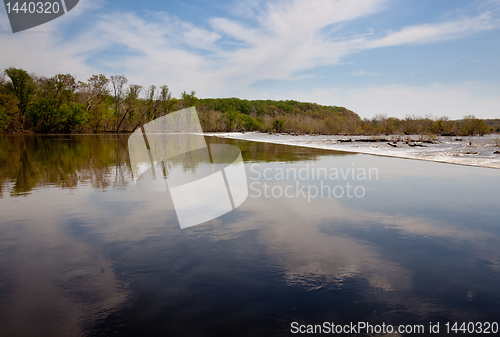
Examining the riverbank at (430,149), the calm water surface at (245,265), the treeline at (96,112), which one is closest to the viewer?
the calm water surface at (245,265)

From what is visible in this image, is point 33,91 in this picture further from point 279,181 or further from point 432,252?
point 432,252

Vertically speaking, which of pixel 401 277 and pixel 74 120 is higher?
pixel 74 120

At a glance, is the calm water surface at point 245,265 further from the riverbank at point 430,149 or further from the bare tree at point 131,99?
the bare tree at point 131,99

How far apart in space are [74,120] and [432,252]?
61.6 metres

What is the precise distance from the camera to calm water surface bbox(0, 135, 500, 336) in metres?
2.02

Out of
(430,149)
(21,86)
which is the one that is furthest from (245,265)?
(21,86)

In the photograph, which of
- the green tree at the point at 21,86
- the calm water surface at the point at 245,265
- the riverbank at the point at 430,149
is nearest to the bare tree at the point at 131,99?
the green tree at the point at 21,86

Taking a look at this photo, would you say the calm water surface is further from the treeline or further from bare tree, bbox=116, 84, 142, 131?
bare tree, bbox=116, 84, 142, 131

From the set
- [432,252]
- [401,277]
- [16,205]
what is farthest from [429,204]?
[16,205]

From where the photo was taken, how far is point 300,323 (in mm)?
1957

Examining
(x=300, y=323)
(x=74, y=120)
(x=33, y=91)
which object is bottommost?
(x=300, y=323)

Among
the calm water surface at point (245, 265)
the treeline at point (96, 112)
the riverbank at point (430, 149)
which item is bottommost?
the calm water surface at point (245, 265)

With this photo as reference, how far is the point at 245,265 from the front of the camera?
9.05 ft

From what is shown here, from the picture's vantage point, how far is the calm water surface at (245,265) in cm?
202
